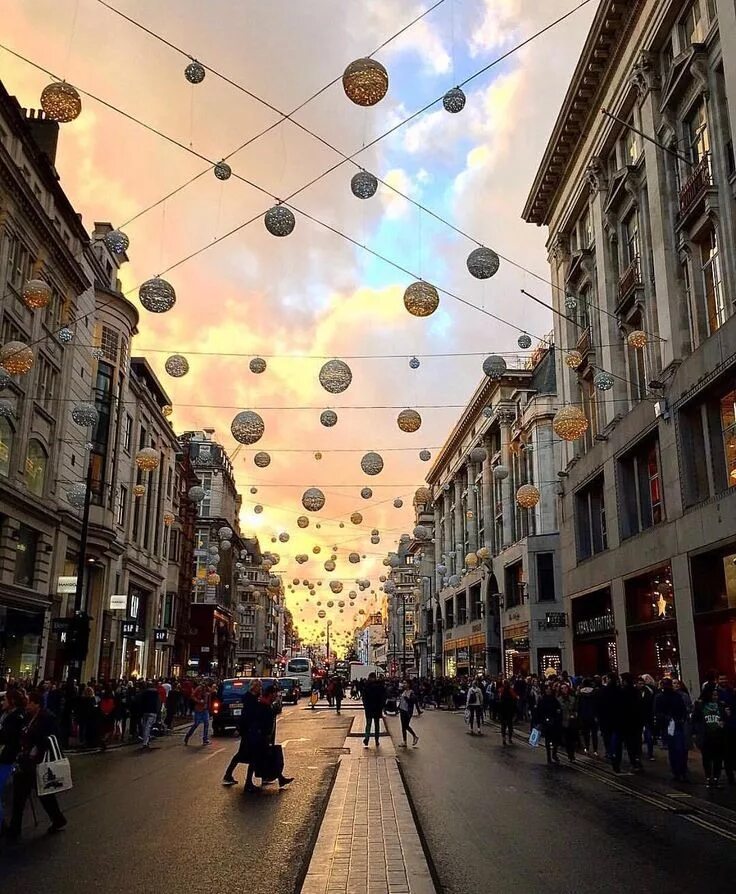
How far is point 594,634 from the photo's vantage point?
33.8 meters

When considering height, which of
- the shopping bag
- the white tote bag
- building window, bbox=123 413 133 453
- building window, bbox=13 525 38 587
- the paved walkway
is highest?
building window, bbox=123 413 133 453

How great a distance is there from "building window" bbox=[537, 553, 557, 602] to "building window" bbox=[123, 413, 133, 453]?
25.2 meters

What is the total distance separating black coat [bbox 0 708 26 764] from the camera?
10.4 meters

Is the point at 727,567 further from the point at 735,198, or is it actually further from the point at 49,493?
the point at 49,493

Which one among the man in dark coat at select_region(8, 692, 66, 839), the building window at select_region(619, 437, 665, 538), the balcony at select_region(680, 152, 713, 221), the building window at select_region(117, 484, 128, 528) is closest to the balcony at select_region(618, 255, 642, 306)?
the balcony at select_region(680, 152, 713, 221)

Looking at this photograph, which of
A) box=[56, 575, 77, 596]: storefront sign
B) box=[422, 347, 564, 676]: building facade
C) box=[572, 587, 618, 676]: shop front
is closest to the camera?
box=[572, 587, 618, 676]: shop front

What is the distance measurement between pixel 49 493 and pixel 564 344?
946 inches

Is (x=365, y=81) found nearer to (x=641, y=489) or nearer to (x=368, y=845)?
(x=368, y=845)

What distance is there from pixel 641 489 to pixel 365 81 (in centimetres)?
2021

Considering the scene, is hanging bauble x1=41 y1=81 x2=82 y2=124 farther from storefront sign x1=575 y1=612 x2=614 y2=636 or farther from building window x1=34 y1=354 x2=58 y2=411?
storefront sign x1=575 y1=612 x2=614 y2=636

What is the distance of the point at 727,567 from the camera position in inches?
888

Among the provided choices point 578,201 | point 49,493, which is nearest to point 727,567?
point 578,201

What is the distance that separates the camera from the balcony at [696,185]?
23.8 metres

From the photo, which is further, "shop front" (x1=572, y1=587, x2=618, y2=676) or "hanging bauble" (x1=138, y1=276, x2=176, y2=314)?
"shop front" (x1=572, y1=587, x2=618, y2=676)
